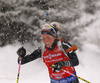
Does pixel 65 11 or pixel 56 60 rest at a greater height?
pixel 65 11

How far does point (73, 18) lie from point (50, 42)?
15.7 feet

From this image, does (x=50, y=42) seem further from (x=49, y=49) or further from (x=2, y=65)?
(x=2, y=65)

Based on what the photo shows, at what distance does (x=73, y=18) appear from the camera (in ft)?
21.3

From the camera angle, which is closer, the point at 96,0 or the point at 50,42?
the point at 50,42

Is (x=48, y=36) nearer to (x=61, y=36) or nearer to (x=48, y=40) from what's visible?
(x=48, y=40)

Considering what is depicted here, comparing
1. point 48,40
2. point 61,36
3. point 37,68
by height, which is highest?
point 61,36

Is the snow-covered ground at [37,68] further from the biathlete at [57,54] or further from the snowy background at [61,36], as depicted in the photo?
the biathlete at [57,54]

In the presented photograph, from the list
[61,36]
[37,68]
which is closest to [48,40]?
[37,68]

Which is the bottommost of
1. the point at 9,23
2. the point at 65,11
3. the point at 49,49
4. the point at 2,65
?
the point at 49,49

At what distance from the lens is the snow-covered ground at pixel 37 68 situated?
5105mm

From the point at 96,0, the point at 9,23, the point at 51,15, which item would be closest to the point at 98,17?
the point at 96,0

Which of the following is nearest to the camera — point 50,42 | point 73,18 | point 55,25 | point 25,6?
point 50,42

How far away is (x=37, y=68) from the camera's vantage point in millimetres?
5977

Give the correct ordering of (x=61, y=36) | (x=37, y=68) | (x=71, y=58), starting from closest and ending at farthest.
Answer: (x=71, y=58), (x=37, y=68), (x=61, y=36)
